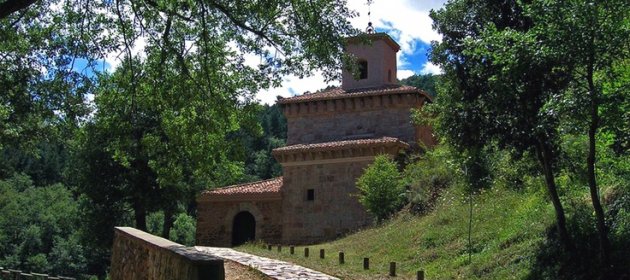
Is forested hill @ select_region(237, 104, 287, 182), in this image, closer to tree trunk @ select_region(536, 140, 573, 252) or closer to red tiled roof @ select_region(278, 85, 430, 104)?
red tiled roof @ select_region(278, 85, 430, 104)

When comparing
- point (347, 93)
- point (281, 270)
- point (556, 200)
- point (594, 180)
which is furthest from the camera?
point (347, 93)

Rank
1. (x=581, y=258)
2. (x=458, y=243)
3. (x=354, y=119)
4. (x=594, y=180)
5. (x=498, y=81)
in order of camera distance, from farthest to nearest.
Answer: (x=354, y=119) → (x=458, y=243) → (x=498, y=81) → (x=581, y=258) → (x=594, y=180)

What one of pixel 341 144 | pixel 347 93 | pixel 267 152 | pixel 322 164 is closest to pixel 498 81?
pixel 341 144

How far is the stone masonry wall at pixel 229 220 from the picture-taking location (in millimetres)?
29078

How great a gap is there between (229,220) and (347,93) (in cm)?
891

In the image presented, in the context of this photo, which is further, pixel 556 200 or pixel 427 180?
pixel 427 180

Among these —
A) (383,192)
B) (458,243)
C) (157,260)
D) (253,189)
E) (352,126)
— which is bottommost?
(157,260)

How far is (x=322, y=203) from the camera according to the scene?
92.3 feet

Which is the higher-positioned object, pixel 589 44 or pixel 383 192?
pixel 589 44

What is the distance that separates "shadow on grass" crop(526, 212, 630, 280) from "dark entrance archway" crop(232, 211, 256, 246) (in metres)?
20.1

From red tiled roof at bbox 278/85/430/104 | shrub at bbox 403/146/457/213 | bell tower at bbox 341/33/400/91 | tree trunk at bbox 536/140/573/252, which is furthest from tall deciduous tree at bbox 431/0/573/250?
bell tower at bbox 341/33/400/91

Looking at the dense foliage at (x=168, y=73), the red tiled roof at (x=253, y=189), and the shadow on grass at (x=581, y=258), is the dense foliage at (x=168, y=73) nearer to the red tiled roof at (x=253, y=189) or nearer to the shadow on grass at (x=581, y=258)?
the shadow on grass at (x=581, y=258)

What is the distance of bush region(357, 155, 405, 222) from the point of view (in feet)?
75.9

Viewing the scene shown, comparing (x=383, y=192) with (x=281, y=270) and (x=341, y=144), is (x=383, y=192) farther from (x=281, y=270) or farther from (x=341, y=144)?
(x=281, y=270)
